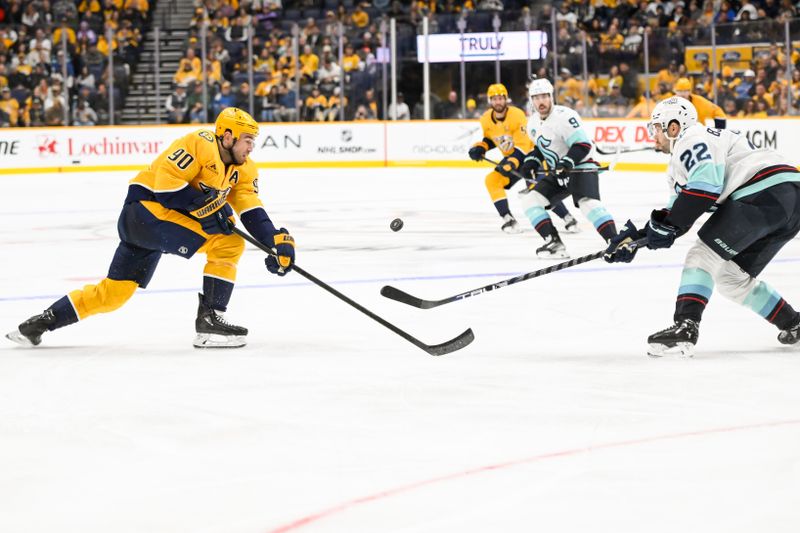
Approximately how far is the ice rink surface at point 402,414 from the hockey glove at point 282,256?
318mm

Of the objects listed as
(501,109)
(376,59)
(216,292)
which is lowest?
(216,292)

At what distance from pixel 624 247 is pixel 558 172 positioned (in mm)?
2970

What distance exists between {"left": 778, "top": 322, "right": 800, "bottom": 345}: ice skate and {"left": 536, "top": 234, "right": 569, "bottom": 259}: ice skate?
2.89m

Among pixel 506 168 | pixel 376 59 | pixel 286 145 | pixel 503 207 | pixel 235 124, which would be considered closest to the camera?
pixel 235 124

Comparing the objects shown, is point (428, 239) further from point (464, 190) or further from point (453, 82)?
point (453, 82)

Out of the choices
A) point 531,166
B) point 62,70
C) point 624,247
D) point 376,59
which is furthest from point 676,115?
point 62,70

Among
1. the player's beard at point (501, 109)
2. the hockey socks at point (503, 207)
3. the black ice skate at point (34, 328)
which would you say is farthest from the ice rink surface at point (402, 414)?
the player's beard at point (501, 109)

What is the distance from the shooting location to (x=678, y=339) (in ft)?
12.9

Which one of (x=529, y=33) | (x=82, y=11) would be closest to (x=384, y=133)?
(x=529, y=33)

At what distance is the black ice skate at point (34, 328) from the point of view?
4250 millimetres

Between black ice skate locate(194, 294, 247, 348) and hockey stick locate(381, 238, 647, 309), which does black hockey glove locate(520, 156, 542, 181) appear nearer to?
hockey stick locate(381, 238, 647, 309)

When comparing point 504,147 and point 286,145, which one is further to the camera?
point 286,145

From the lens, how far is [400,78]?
1544cm

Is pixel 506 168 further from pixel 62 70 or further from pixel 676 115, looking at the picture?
pixel 62 70
